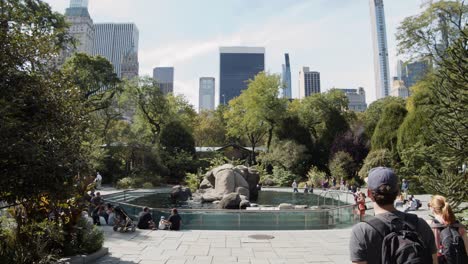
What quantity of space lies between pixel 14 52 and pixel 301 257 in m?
7.57

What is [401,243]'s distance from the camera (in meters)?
2.19

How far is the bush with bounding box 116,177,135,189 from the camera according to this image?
97.5ft

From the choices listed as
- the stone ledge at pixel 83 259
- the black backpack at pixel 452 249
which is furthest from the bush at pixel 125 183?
the black backpack at pixel 452 249

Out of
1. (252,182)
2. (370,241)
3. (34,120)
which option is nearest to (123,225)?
(34,120)

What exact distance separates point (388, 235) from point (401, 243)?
0.29ft

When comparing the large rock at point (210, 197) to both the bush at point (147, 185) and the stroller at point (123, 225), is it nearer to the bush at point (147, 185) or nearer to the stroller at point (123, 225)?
the bush at point (147, 185)

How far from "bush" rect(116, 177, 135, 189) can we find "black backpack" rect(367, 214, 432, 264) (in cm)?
2967

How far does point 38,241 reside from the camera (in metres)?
6.40

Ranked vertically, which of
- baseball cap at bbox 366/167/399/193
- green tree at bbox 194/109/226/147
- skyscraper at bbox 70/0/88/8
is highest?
skyscraper at bbox 70/0/88/8

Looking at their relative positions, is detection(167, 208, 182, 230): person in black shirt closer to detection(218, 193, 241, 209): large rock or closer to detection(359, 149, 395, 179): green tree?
detection(218, 193, 241, 209): large rock

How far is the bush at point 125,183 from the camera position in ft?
97.5

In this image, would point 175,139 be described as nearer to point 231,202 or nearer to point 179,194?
point 179,194

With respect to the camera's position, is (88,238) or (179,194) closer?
(88,238)

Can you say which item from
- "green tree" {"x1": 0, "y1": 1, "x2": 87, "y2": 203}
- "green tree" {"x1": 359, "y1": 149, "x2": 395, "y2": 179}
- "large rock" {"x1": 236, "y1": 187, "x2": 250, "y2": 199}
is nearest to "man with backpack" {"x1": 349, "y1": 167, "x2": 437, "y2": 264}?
"green tree" {"x1": 0, "y1": 1, "x2": 87, "y2": 203}
